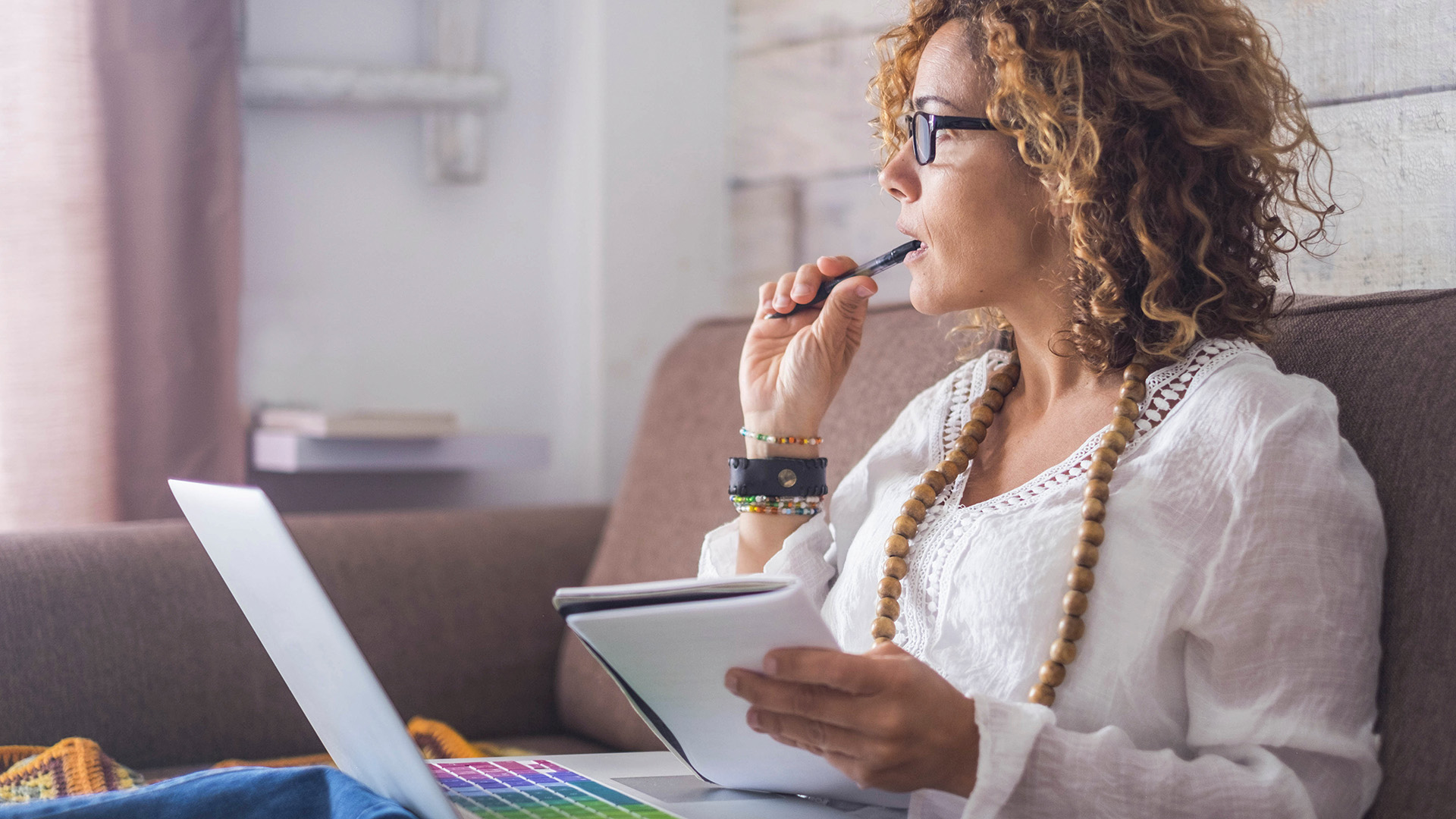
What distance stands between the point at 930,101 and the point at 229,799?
710mm

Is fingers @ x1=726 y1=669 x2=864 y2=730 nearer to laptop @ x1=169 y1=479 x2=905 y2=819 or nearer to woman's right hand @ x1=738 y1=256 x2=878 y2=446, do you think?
laptop @ x1=169 y1=479 x2=905 y2=819

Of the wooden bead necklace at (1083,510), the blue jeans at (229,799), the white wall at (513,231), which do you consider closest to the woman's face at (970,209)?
the wooden bead necklace at (1083,510)

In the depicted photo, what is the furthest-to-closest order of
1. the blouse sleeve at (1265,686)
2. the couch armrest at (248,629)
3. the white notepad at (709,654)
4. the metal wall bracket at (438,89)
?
the metal wall bracket at (438,89) < the couch armrest at (248,629) < the blouse sleeve at (1265,686) < the white notepad at (709,654)

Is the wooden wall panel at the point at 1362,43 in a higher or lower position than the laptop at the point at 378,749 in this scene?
higher

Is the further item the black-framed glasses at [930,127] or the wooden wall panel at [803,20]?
the wooden wall panel at [803,20]

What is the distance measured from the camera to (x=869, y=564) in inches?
39.3

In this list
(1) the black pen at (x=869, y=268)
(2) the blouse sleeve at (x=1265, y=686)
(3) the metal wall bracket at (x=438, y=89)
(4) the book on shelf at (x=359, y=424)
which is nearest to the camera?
(2) the blouse sleeve at (x=1265, y=686)

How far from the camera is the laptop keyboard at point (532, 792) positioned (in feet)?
2.49

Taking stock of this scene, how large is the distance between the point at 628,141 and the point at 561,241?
0.22 metres

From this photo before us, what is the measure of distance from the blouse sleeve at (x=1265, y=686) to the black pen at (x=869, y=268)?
1.06 feet

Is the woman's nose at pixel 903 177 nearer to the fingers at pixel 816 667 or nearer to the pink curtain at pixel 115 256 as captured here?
the fingers at pixel 816 667

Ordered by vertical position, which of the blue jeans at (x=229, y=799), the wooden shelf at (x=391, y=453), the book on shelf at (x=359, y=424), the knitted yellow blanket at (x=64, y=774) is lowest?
the knitted yellow blanket at (x=64, y=774)

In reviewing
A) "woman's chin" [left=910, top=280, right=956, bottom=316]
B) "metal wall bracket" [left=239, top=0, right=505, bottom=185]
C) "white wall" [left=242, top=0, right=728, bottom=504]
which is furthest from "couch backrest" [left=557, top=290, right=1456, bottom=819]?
"metal wall bracket" [left=239, top=0, right=505, bottom=185]

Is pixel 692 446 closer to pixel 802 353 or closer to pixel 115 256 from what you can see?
pixel 802 353
